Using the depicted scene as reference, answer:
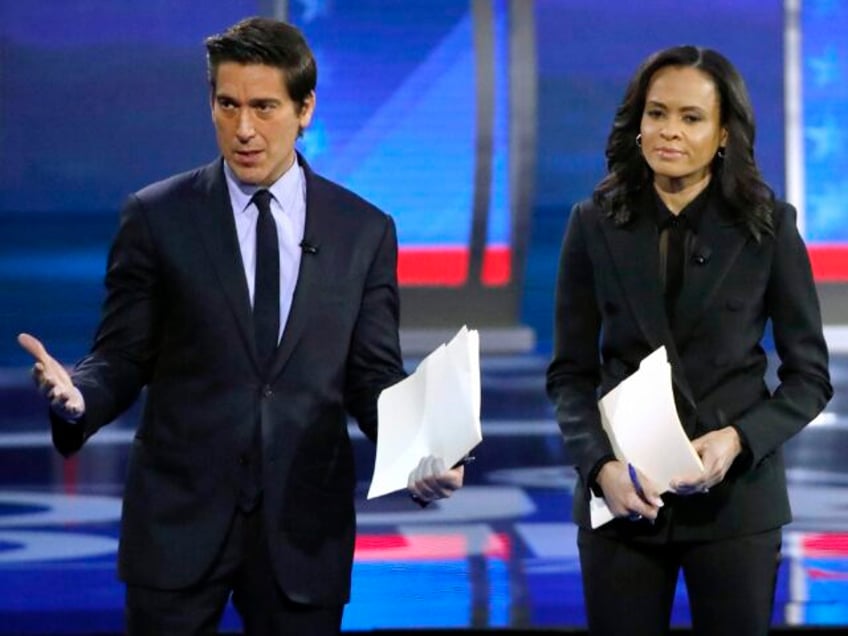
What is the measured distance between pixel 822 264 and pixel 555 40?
4.66 ft

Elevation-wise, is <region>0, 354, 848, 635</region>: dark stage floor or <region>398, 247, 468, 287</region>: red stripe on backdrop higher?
<region>398, 247, 468, 287</region>: red stripe on backdrop

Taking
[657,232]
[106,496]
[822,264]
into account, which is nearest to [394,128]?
[822,264]

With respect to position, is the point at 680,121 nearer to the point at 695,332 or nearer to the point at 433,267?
the point at 695,332

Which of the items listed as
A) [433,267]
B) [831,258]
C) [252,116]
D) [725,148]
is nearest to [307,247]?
[252,116]

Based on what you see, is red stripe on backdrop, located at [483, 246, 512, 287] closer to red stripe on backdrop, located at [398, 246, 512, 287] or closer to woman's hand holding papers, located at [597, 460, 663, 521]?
red stripe on backdrop, located at [398, 246, 512, 287]

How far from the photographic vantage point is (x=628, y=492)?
2348mm

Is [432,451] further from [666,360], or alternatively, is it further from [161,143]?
[161,143]

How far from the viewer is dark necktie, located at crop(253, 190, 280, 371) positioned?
238cm

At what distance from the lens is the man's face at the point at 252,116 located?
7.77ft

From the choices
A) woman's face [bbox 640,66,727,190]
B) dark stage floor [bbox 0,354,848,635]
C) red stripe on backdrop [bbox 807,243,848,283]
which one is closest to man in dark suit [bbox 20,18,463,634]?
woman's face [bbox 640,66,727,190]

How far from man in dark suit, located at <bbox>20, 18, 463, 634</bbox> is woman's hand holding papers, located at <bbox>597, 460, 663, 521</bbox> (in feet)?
1.06

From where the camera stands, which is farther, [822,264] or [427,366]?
[822,264]

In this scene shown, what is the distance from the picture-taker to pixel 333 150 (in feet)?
23.5

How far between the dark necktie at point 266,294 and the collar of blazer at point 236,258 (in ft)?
0.04
